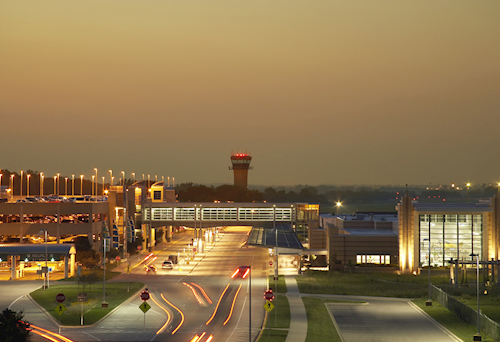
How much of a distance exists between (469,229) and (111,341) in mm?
Result: 66788

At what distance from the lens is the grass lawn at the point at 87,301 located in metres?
59.2

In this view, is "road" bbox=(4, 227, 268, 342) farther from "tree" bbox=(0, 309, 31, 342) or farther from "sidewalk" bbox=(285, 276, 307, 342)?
"tree" bbox=(0, 309, 31, 342)

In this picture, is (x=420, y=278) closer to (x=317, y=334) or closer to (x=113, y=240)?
(x=317, y=334)

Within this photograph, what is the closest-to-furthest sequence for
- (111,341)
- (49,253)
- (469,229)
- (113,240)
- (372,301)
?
1. (111,341)
2. (372,301)
3. (49,253)
4. (469,229)
5. (113,240)

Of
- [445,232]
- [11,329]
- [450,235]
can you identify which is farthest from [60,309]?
[450,235]

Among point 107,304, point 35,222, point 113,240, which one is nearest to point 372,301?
point 107,304

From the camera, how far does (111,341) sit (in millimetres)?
48875

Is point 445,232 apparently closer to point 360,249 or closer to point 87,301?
point 360,249

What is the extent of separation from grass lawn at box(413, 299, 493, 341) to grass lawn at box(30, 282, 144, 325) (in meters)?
30.0

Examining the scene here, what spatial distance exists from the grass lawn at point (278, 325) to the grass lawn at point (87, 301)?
14888 mm

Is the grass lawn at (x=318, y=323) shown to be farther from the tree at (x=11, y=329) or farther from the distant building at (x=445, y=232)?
A: the distant building at (x=445, y=232)

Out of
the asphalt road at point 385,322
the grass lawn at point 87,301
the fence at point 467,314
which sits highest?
the fence at point 467,314

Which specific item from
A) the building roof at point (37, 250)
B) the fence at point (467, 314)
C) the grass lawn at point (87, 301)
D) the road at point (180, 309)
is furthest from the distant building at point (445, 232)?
the building roof at point (37, 250)

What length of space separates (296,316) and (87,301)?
71.0ft
